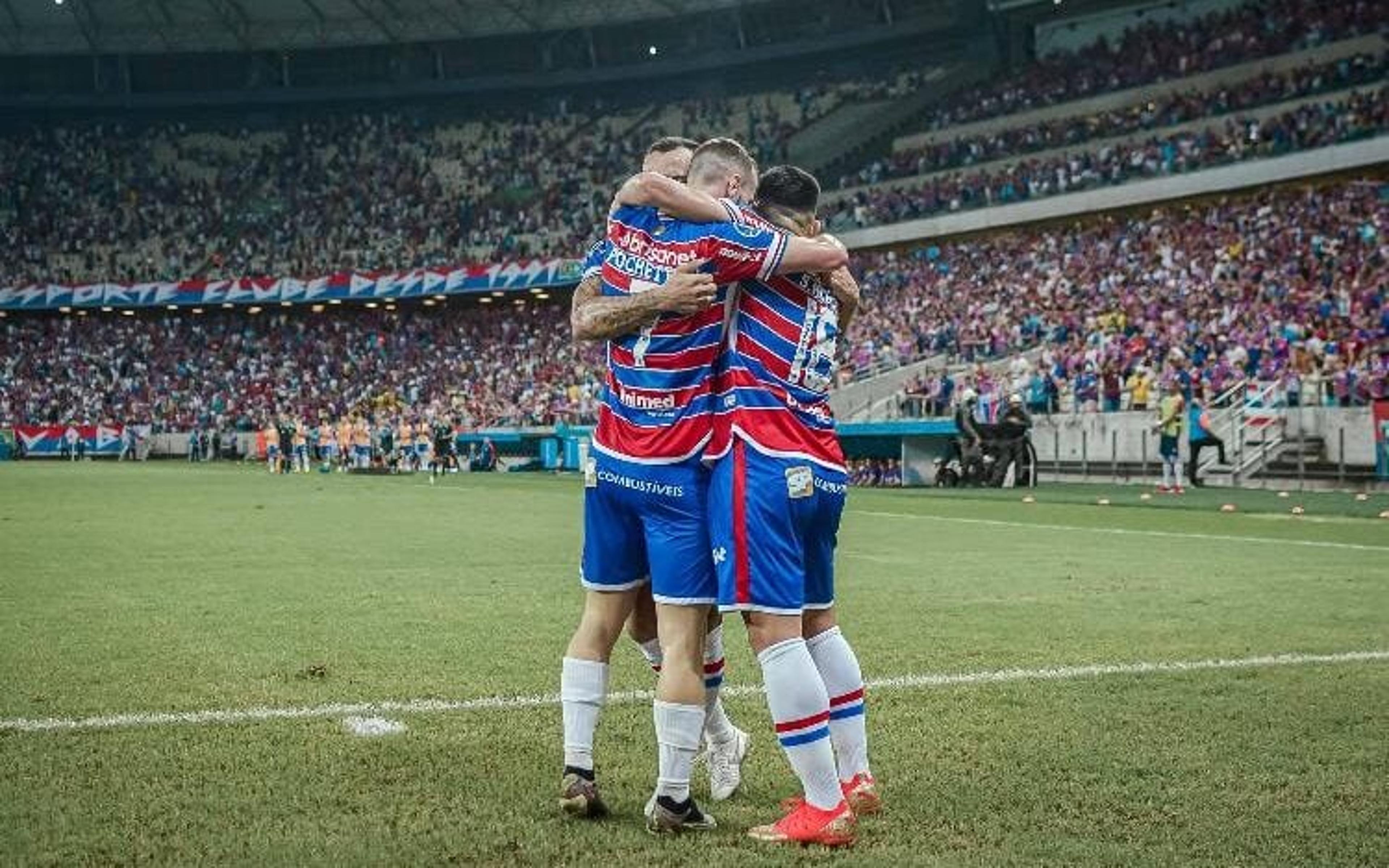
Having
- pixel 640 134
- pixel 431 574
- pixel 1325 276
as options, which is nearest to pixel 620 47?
pixel 640 134

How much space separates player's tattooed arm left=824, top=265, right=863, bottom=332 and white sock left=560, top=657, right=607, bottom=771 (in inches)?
59.6

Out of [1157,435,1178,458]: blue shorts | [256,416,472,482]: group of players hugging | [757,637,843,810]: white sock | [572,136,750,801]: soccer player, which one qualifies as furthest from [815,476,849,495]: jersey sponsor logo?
[256,416,472,482]: group of players hugging

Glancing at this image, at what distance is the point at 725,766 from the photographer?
17.0 ft

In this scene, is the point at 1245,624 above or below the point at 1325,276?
below

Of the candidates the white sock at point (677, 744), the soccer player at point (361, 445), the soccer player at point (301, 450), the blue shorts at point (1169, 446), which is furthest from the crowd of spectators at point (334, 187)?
the white sock at point (677, 744)

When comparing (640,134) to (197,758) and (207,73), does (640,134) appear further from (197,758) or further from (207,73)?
(197,758)

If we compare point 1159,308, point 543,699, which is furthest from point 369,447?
point 543,699

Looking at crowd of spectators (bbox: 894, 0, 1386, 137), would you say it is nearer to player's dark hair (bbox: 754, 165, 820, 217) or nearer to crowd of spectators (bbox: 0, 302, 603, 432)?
crowd of spectators (bbox: 0, 302, 603, 432)

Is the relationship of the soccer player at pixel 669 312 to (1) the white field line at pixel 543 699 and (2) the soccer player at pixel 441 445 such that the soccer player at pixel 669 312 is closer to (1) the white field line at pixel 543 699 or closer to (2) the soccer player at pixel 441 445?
(1) the white field line at pixel 543 699

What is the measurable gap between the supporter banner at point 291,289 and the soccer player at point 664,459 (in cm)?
5627

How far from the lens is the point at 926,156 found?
54469 millimetres

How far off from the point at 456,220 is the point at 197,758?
2527 inches

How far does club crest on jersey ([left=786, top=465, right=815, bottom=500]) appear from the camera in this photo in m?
4.68

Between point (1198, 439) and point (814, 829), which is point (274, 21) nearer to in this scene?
point (1198, 439)
